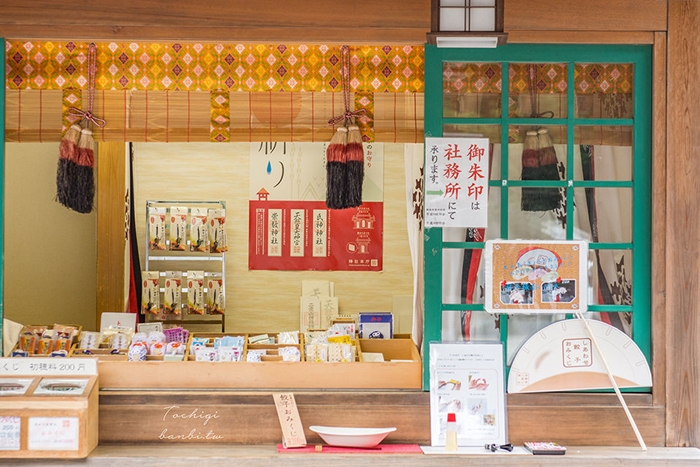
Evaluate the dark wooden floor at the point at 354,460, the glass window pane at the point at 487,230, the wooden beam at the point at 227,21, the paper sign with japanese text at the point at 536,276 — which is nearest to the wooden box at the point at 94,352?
the dark wooden floor at the point at 354,460

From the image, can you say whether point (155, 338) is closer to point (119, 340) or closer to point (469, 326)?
point (119, 340)

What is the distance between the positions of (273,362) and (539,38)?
219cm

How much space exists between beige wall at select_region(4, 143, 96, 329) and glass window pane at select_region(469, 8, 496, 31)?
13.2 feet

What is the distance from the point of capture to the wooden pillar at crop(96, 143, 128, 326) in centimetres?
719

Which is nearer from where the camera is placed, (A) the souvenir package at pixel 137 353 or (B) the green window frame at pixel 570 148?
(B) the green window frame at pixel 570 148

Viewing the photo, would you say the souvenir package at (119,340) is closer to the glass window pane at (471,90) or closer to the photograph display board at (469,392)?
the photograph display board at (469,392)

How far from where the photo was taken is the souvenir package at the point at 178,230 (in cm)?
679

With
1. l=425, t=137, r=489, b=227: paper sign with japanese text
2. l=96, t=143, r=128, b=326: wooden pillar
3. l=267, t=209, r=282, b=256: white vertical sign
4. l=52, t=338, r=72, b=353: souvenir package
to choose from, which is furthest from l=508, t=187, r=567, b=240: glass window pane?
l=96, t=143, r=128, b=326: wooden pillar

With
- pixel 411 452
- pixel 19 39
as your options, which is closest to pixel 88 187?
pixel 19 39

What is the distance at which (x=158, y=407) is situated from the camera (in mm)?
3748

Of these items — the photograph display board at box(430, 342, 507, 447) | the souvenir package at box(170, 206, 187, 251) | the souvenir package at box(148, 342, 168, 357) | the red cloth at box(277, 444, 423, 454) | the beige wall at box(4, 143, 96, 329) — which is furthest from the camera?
the souvenir package at box(170, 206, 187, 251)

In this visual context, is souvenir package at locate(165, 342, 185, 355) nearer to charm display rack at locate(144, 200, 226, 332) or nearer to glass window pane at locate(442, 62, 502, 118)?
glass window pane at locate(442, 62, 502, 118)

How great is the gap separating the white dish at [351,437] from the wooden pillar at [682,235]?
1498mm

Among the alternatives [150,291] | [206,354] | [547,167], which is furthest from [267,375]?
[150,291]
